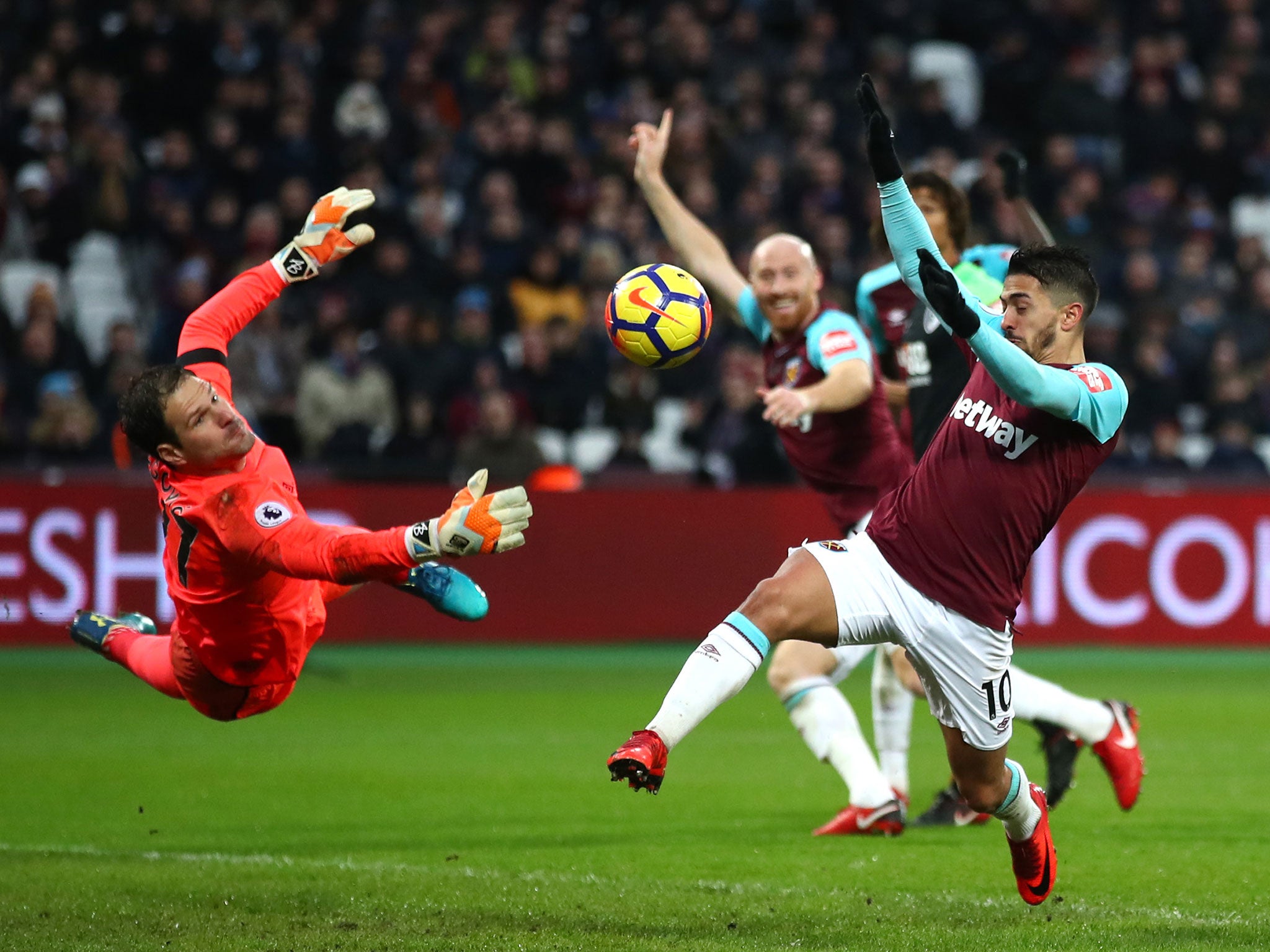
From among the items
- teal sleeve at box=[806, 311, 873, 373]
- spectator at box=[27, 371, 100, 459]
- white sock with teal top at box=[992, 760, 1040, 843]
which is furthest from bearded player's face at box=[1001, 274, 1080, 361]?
spectator at box=[27, 371, 100, 459]

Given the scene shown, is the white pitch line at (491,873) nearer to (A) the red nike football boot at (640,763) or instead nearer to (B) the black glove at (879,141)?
(A) the red nike football boot at (640,763)

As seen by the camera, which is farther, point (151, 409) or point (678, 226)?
point (678, 226)

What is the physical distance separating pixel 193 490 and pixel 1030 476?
272cm

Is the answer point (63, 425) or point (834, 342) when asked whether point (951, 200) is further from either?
point (63, 425)

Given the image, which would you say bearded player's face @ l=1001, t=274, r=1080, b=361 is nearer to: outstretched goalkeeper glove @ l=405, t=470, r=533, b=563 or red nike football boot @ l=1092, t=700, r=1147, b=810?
outstretched goalkeeper glove @ l=405, t=470, r=533, b=563

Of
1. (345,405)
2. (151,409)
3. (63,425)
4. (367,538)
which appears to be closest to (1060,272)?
(367,538)

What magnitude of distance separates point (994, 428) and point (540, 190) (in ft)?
38.8

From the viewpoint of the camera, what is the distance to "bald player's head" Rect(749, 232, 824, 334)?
7.36 meters

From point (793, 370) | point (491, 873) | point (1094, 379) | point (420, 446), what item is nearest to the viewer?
point (1094, 379)

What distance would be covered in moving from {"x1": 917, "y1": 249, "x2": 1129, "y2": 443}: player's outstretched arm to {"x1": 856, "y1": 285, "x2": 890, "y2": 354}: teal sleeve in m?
2.91

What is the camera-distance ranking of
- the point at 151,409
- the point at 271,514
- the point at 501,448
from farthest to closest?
1. the point at 501,448
2. the point at 151,409
3. the point at 271,514

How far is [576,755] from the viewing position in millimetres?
9500

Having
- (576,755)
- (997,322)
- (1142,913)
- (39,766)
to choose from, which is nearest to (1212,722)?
(576,755)

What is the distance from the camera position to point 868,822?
7.32 m
